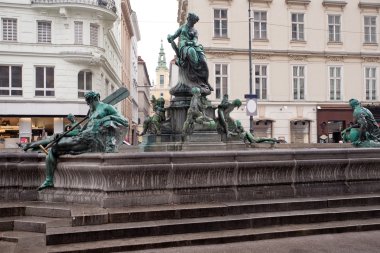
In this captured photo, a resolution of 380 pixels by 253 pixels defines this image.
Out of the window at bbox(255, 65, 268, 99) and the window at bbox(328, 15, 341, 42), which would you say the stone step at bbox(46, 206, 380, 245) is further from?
the window at bbox(328, 15, 341, 42)

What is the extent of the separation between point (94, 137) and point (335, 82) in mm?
32530

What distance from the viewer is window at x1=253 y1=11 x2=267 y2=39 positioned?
35594mm

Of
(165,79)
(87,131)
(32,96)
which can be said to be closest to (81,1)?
(32,96)

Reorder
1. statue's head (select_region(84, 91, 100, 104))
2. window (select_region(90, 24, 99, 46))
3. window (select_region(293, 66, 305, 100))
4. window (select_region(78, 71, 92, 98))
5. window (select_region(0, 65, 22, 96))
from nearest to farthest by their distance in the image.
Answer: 1. statue's head (select_region(84, 91, 100, 104))
2. window (select_region(0, 65, 22, 96))
3. window (select_region(78, 71, 92, 98))
4. window (select_region(90, 24, 99, 46))
5. window (select_region(293, 66, 305, 100))

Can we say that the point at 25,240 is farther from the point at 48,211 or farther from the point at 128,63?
the point at 128,63

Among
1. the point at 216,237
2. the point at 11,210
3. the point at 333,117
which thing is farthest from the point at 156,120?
the point at 333,117

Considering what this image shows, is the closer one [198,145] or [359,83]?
[198,145]

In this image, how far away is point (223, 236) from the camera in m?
6.00

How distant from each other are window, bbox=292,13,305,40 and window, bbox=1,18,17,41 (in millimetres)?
21256

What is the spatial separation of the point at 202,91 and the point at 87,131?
4085mm

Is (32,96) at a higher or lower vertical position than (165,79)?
lower

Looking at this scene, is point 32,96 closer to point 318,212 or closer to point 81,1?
point 81,1

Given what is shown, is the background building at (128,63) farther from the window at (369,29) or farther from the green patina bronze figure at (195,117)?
the green patina bronze figure at (195,117)

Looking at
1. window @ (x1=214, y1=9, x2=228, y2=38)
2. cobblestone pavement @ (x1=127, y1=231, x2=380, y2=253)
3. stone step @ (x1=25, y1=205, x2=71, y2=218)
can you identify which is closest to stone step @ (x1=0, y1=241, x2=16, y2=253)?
stone step @ (x1=25, y1=205, x2=71, y2=218)
